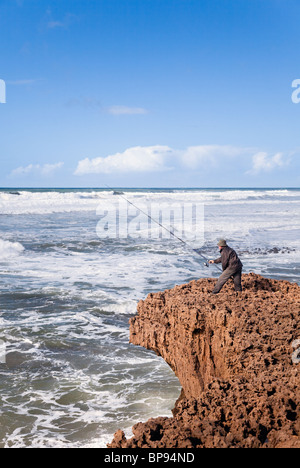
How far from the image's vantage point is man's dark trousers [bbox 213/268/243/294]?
20.7 feet

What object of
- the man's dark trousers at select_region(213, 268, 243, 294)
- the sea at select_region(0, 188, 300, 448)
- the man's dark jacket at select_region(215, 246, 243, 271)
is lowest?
the sea at select_region(0, 188, 300, 448)

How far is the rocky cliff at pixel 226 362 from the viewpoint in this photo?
3256 mm

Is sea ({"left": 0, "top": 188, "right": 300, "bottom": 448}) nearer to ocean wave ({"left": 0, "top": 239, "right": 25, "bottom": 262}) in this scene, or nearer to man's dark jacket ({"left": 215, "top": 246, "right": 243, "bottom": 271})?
ocean wave ({"left": 0, "top": 239, "right": 25, "bottom": 262})

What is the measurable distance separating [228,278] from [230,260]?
0.31 meters

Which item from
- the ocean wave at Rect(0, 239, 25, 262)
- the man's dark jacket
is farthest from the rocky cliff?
the ocean wave at Rect(0, 239, 25, 262)

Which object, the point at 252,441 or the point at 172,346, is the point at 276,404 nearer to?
the point at 252,441

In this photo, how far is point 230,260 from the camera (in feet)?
21.4

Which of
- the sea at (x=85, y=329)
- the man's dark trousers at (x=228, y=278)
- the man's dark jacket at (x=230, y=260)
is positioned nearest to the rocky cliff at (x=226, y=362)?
the man's dark trousers at (x=228, y=278)

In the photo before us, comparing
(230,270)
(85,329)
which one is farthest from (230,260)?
(85,329)

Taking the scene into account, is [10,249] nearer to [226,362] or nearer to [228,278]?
[228,278]

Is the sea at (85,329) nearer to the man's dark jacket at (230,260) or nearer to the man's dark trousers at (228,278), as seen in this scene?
the man's dark trousers at (228,278)

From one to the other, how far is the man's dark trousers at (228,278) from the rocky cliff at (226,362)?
0.12 metres

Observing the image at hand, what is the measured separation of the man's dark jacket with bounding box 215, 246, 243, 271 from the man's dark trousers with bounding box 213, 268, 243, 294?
2.1 inches
